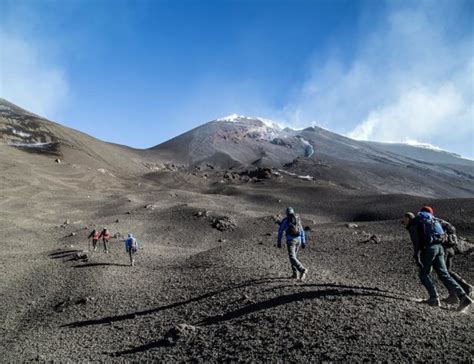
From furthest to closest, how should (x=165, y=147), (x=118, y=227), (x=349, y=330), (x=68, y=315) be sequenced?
(x=165, y=147) → (x=118, y=227) → (x=68, y=315) → (x=349, y=330)

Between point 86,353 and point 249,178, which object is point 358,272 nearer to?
point 86,353

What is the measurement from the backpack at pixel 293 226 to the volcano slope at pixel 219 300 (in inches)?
61.3

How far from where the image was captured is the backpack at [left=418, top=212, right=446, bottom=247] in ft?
29.2

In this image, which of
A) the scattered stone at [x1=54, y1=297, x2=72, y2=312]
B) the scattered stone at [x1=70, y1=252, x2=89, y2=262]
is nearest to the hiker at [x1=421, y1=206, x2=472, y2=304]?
the scattered stone at [x1=54, y1=297, x2=72, y2=312]

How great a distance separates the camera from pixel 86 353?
9.65 m

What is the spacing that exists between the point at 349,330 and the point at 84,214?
4126 centimetres

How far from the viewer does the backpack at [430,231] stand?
8.90m

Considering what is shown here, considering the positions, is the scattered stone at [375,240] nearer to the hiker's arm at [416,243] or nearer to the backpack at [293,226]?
the backpack at [293,226]

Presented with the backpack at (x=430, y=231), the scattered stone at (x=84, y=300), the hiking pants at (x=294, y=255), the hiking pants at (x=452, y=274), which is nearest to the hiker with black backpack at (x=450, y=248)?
the hiking pants at (x=452, y=274)

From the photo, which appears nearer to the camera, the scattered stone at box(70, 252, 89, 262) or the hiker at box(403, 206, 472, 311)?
the hiker at box(403, 206, 472, 311)

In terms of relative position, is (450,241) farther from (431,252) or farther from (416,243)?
(416,243)

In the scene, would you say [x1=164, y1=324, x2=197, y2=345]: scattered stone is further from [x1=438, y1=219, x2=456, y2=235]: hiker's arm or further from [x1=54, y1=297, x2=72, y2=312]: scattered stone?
[x1=438, y1=219, x2=456, y2=235]: hiker's arm

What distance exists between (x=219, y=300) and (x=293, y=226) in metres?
3.32

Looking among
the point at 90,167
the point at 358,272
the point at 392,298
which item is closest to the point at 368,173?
the point at 90,167
